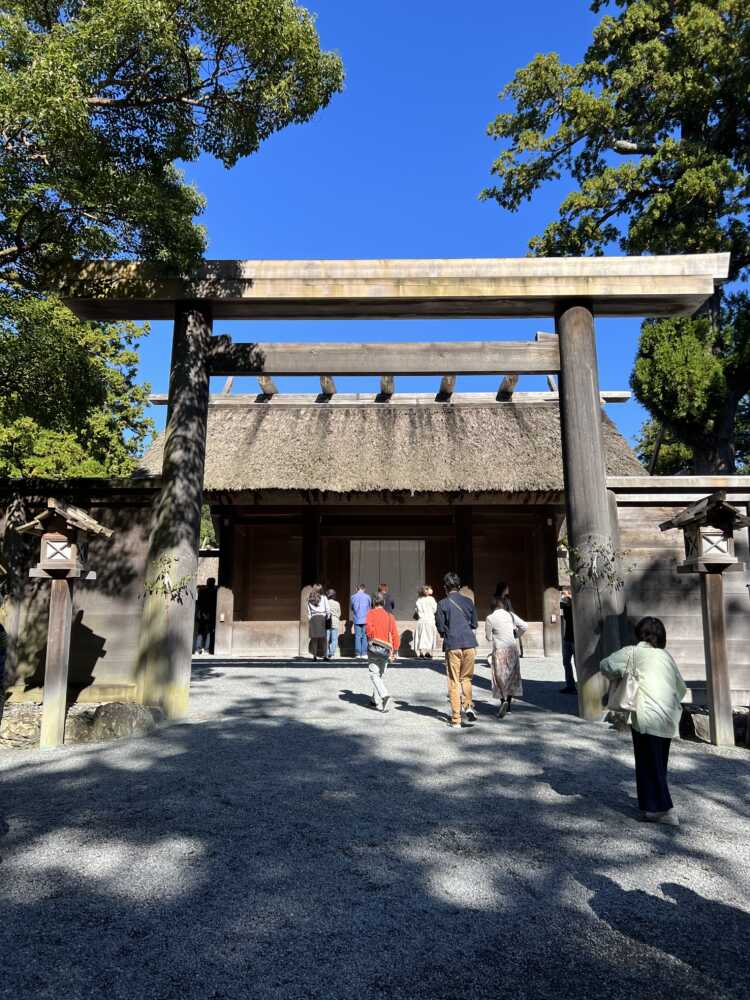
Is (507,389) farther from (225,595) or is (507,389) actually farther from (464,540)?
(225,595)

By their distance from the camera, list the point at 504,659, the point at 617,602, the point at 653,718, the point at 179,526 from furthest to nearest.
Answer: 1. the point at 504,659
2. the point at 179,526
3. the point at 617,602
4. the point at 653,718

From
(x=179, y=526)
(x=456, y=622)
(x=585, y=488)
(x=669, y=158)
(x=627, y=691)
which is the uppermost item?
(x=669, y=158)

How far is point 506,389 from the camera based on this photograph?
1476 cm

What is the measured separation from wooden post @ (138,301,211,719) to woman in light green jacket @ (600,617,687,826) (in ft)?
12.9

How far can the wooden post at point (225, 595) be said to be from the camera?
1399 cm

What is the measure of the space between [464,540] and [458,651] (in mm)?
7941

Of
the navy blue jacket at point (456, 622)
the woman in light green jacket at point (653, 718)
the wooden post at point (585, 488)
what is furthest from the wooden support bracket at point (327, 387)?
the woman in light green jacket at point (653, 718)

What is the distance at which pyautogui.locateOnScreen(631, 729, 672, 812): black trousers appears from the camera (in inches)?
138

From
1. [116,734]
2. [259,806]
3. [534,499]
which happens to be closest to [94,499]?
[116,734]

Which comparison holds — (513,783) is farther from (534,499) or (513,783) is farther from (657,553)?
(534,499)

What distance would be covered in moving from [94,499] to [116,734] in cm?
238

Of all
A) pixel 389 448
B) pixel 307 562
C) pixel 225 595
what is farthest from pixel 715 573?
pixel 225 595

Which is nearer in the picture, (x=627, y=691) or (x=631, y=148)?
(x=627, y=691)

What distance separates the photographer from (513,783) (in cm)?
416
